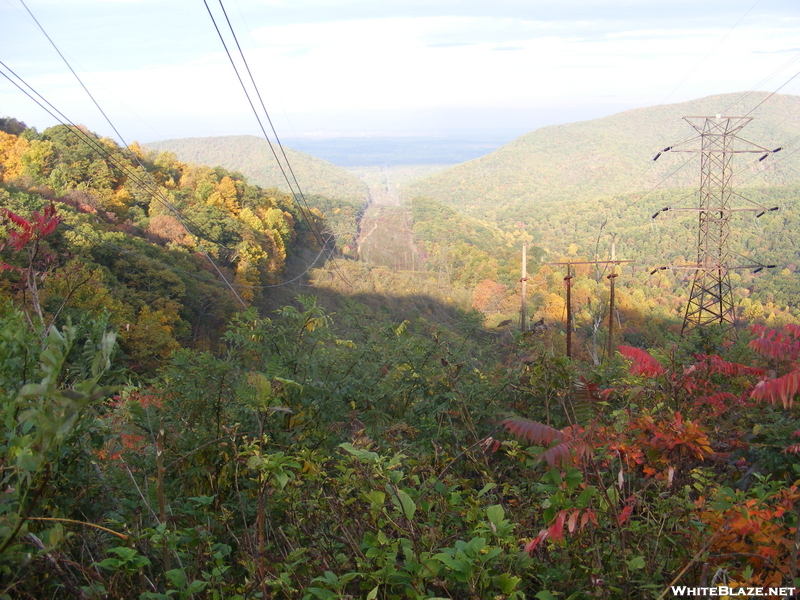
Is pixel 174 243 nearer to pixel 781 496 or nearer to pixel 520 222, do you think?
pixel 781 496

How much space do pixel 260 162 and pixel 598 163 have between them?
77545 mm

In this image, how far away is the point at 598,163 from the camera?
126812 mm

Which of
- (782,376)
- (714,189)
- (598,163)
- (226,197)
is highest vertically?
(598,163)

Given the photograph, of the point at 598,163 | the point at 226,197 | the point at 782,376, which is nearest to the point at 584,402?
the point at 782,376

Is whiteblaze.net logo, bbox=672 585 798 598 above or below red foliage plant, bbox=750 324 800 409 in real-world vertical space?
below

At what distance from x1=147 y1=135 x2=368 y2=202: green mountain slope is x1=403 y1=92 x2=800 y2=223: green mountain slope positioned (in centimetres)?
1697

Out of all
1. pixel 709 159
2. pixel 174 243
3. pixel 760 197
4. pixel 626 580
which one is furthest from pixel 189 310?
pixel 760 197

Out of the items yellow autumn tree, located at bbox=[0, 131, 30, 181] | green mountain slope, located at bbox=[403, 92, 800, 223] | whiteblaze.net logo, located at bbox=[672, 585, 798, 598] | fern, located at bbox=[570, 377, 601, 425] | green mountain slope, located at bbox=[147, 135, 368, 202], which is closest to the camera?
whiteblaze.net logo, located at bbox=[672, 585, 798, 598]

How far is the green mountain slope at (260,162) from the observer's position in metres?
83.2

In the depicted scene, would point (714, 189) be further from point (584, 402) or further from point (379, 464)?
point (379, 464)

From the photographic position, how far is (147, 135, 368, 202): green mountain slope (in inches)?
3278

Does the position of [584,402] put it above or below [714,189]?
below

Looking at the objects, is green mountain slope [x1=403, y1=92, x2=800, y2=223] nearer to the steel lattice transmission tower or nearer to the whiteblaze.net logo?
the steel lattice transmission tower

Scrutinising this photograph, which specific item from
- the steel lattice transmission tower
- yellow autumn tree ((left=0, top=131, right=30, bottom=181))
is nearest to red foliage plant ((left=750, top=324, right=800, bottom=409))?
the steel lattice transmission tower
